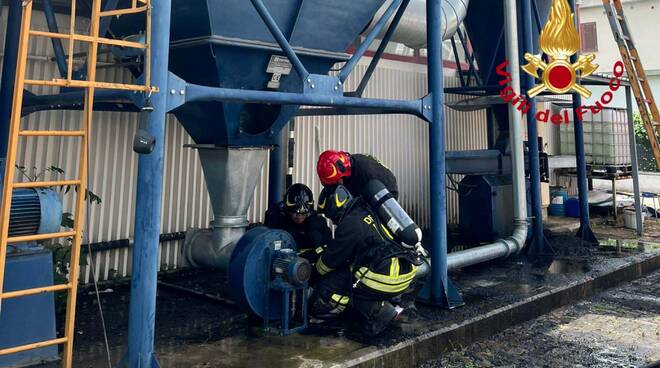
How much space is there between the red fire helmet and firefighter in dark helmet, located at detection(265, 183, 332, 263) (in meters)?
0.45

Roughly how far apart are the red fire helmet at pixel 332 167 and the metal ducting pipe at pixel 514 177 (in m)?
2.34

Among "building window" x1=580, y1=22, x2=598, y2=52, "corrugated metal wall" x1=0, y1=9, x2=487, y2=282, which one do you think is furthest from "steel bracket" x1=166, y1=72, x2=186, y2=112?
"building window" x1=580, y1=22, x2=598, y2=52

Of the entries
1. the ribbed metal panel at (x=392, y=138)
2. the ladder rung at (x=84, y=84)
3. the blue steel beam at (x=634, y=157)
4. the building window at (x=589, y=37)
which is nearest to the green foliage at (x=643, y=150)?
the building window at (x=589, y=37)

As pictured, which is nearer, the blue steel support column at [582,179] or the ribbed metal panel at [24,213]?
the ribbed metal panel at [24,213]

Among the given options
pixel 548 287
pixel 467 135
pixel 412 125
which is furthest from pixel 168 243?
pixel 467 135

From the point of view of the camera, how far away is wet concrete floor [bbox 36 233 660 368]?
3236 millimetres

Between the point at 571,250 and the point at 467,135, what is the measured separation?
3587mm

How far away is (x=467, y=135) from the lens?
10.1 metres

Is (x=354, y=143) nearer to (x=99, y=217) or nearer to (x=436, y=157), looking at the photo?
(x=436, y=157)

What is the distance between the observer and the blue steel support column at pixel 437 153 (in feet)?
14.5

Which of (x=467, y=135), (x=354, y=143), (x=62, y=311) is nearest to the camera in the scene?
(x=62, y=311)

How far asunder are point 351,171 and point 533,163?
386 centimetres

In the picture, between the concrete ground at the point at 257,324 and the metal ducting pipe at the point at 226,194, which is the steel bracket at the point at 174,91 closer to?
the metal ducting pipe at the point at 226,194

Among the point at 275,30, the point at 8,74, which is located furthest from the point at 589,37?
the point at 8,74
